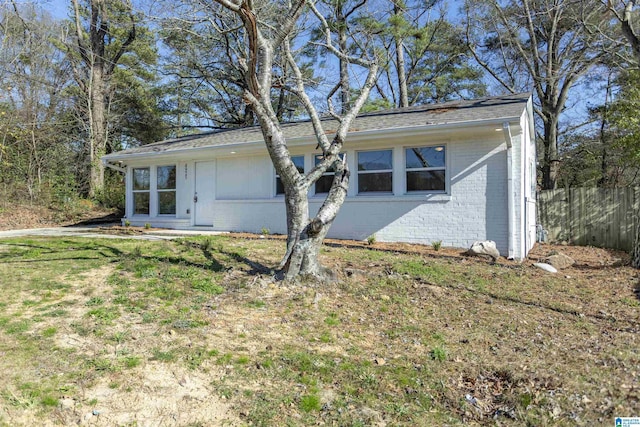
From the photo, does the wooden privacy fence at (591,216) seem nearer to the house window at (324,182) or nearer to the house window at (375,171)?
the house window at (375,171)

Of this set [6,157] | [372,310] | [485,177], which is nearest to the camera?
[372,310]

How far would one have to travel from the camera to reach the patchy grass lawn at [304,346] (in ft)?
9.55

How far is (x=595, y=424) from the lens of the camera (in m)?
2.81

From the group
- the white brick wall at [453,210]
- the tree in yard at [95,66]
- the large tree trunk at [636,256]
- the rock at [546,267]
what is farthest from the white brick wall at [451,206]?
the tree in yard at [95,66]

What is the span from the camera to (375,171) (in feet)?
34.2

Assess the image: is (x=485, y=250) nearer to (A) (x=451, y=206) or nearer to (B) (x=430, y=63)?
(A) (x=451, y=206)

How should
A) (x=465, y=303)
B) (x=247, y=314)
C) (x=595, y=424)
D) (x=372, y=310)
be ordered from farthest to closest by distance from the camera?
(x=465, y=303) < (x=372, y=310) < (x=247, y=314) < (x=595, y=424)

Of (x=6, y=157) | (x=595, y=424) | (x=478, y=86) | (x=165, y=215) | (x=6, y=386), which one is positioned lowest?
(x=595, y=424)

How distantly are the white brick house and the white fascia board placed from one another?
0.03m

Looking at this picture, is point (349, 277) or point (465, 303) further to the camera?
point (349, 277)

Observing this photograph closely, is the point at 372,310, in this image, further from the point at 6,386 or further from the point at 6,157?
the point at 6,157

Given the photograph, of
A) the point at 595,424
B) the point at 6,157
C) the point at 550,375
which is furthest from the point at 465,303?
the point at 6,157

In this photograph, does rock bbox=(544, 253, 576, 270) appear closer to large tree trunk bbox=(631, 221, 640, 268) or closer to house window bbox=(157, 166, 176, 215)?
large tree trunk bbox=(631, 221, 640, 268)

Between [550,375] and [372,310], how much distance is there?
2.10 metres
